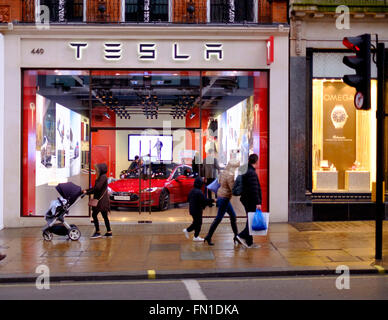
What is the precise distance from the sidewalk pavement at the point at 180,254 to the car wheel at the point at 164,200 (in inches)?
64.4

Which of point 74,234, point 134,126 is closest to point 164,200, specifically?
point 134,126

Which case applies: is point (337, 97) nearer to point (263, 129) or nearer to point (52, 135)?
point (263, 129)

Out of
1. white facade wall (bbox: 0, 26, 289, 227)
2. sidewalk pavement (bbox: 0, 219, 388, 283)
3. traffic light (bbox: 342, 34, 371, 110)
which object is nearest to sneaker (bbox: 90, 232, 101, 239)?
sidewalk pavement (bbox: 0, 219, 388, 283)

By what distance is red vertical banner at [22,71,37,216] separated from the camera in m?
14.0

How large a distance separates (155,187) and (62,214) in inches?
155

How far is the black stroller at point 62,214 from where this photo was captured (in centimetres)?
1160

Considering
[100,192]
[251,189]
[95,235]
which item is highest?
[251,189]

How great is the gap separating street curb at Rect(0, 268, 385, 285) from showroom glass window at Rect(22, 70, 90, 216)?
5594mm

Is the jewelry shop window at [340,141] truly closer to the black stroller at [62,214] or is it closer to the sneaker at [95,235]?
the sneaker at [95,235]

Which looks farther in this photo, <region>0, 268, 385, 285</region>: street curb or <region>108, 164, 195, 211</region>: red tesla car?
<region>108, 164, 195, 211</region>: red tesla car

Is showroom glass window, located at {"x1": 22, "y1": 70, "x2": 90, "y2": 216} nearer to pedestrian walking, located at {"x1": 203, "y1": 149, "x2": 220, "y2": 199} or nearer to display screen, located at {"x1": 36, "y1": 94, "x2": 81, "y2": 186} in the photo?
display screen, located at {"x1": 36, "y1": 94, "x2": 81, "y2": 186}

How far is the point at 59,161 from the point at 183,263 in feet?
20.4

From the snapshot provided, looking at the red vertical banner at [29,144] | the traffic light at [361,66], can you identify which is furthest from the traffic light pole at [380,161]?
the red vertical banner at [29,144]

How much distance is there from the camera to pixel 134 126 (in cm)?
1462
